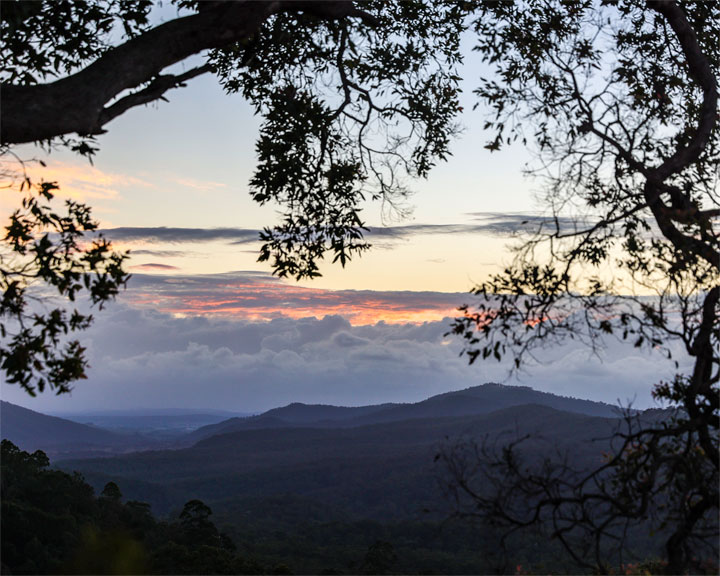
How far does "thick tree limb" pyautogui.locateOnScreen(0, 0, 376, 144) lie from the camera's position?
7.08 metres

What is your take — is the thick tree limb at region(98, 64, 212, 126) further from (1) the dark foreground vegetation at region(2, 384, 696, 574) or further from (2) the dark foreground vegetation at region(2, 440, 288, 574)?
(2) the dark foreground vegetation at region(2, 440, 288, 574)

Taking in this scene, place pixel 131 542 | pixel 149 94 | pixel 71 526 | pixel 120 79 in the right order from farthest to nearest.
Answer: pixel 71 526 < pixel 149 94 < pixel 120 79 < pixel 131 542

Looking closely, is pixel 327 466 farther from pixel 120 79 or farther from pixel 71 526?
pixel 120 79

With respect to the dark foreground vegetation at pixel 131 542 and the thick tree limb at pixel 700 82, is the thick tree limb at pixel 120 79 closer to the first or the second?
the dark foreground vegetation at pixel 131 542

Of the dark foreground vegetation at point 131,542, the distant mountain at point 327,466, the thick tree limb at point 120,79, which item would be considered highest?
the thick tree limb at point 120,79

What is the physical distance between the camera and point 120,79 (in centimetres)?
760

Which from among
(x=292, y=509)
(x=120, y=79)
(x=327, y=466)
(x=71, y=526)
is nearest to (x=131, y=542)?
(x=120, y=79)

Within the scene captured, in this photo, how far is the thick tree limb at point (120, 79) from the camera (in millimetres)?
7078

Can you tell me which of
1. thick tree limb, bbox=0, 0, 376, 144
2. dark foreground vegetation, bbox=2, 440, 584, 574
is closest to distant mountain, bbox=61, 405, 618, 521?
dark foreground vegetation, bbox=2, 440, 584, 574

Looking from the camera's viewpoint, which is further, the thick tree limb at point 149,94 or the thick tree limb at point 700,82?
the thick tree limb at point 700,82

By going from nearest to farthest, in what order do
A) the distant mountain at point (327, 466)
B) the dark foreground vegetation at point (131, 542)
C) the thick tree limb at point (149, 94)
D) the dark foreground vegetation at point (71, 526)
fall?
the dark foreground vegetation at point (131, 542)
the thick tree limb at point (149, 94)
the dark foreground vegetation at point (71, 526)
the distant mountain at point (327, 466)

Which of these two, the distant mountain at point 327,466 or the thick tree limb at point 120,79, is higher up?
the thick tree limb at point 120,79

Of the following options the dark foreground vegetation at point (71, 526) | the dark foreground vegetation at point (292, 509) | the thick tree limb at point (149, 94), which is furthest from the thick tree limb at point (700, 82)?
the dark foreground vegetation at point (71, 526)

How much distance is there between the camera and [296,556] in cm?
7750
